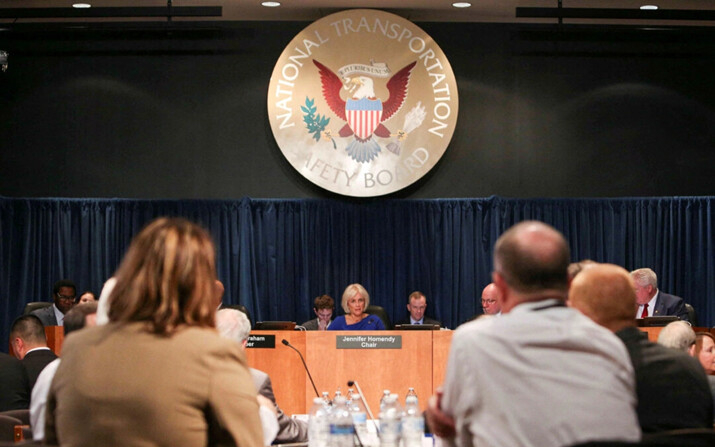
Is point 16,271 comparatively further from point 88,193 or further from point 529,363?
point 529,363

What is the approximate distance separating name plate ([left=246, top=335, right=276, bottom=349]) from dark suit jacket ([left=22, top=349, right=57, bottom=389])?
159 cm

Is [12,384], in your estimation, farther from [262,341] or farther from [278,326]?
[278,326]

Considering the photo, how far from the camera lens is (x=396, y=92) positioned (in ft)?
33.7

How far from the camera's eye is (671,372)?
2996 mm

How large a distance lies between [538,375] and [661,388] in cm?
95

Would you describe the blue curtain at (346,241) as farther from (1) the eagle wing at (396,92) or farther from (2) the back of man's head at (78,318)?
(2) the back of man's head at (78,318)

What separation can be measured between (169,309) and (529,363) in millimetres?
874

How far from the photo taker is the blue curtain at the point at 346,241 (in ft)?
33.1

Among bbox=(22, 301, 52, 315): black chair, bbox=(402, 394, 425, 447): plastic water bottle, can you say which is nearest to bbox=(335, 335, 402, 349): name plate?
bbox=(402, 394, 425, 447): plastic water bottle

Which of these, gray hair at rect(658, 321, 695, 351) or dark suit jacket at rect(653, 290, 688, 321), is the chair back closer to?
gray hair at rect(658, 321, 695, 351)

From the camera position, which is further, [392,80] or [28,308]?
[392,80]

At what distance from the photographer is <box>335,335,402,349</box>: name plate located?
706cm

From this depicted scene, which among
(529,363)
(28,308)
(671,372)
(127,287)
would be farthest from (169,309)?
(28,308)

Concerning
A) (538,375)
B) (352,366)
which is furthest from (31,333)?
(538,375)
